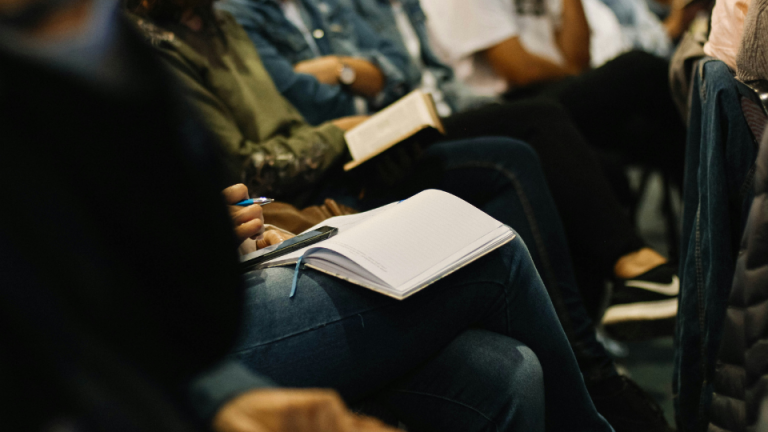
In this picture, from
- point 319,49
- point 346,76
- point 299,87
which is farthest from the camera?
point 319,49

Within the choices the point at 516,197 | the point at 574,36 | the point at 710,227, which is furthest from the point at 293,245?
the point at 574,36

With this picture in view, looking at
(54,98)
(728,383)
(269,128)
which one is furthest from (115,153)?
(269,128)

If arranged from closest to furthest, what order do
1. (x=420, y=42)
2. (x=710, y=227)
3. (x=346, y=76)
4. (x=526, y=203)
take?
(x=710, y=227) < (x=526, y=203) < (x=346, y=76) < (x=420, y=42)

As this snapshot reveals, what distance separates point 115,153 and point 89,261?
0.06m

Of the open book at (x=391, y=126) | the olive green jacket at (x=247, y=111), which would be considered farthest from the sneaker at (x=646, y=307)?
the olive green jacket at (x=247, y=111)

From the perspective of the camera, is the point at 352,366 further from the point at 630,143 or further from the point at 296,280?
the point at 630,143

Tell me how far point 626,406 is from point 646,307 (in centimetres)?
27

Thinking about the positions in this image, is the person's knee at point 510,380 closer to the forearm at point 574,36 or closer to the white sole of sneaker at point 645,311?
the white sole of sneaker at point 645,311

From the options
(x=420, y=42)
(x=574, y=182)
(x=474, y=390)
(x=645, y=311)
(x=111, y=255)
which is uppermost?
(x=111, y=255)

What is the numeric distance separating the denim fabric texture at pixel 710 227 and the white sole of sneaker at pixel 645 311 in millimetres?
131

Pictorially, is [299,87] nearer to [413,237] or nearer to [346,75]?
[346,75]

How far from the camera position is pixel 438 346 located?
26.1 inches

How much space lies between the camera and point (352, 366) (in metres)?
0.60

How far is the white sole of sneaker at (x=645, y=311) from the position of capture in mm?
1067
